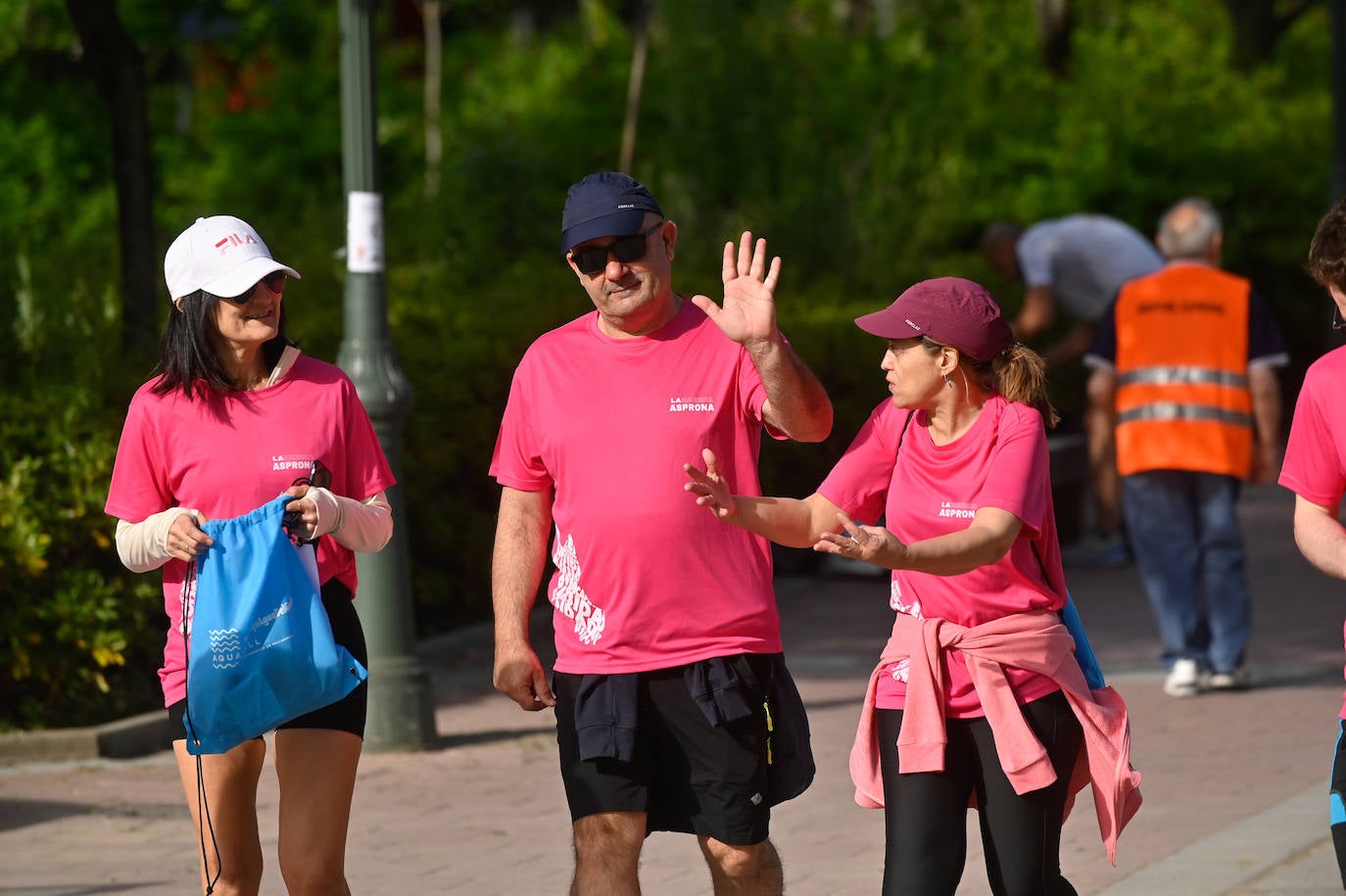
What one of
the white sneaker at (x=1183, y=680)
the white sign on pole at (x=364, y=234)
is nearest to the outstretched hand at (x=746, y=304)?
the white sign on pole at (x=364, y=234)

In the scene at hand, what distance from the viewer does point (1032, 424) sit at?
13.9 feet

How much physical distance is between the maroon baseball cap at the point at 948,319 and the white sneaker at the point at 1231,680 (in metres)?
5.26

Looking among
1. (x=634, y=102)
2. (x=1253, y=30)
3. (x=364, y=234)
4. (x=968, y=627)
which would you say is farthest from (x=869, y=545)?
(x=1253, y=30)

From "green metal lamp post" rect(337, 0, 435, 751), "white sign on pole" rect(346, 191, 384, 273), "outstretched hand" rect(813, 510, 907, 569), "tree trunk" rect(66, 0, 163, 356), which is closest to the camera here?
"outstretched hand" rect(813, 510, 907, 569)

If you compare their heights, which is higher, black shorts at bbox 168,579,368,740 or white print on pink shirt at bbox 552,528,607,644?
white print on pink shirt at bbox 552,528,607,644

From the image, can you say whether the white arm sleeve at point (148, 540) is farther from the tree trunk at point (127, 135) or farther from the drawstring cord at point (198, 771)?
the tree trunk at point (127, 135)

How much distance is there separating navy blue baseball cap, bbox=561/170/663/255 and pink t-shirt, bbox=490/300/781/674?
0.25 m

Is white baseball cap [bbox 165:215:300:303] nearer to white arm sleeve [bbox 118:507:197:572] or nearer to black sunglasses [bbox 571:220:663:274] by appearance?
white arm sleeve [bbox 118:507:197:572]

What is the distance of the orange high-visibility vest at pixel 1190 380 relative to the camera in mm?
9023

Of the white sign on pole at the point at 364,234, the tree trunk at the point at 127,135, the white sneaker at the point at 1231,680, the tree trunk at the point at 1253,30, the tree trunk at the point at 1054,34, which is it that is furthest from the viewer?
the tree trunk at the point at 1253,30

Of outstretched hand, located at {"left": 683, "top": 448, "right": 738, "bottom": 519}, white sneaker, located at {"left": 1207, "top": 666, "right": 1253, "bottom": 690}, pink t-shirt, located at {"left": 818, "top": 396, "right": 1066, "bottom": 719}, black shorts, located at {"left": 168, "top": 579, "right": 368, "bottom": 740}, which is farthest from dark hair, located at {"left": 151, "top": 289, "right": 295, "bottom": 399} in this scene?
white sneaker, located at {"left": 1207, "top": 666, "right": 1253, "bottom": 690}

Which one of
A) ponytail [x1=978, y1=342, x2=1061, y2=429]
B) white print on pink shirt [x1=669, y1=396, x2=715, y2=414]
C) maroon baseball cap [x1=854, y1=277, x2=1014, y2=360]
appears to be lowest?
white print on pink shirt [x1=669, y1=396, x2=715, y2=414]

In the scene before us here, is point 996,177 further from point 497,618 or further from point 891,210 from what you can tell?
point 497,618

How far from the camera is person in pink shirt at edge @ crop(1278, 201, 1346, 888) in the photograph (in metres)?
4.05
